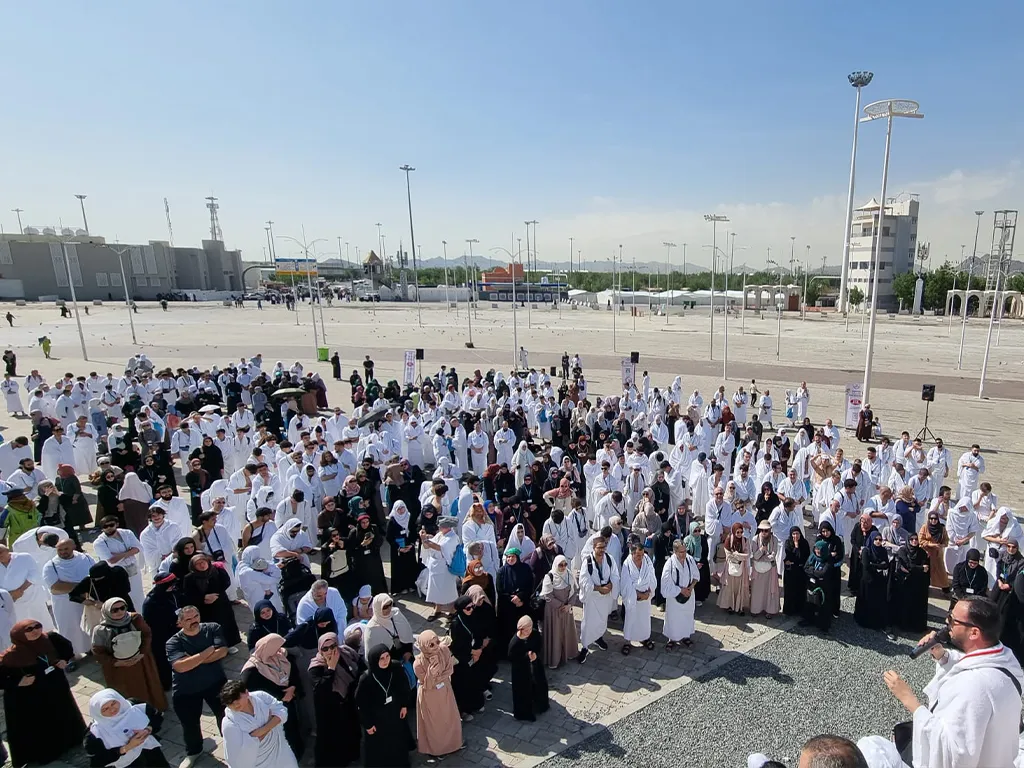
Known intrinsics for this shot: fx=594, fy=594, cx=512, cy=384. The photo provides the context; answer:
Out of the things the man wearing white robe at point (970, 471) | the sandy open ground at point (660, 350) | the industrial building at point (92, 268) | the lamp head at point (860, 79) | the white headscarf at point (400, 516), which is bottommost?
the sandy open ground at point (660, 350)

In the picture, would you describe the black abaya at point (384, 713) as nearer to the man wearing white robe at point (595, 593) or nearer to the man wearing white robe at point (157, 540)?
the man wearing white robe at point (595, 593)

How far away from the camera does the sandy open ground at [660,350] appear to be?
19828 mm

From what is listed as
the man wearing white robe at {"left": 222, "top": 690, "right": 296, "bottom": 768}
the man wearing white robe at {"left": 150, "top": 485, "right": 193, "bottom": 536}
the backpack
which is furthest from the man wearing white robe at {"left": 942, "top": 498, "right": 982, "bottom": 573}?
the man wearing white robe at {"left": 150, "top": 485, "right": 193, "bottom": 536}

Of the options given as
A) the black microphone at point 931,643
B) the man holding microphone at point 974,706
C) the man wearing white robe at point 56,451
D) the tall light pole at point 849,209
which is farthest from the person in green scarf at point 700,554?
the tall light pole at point 849,209

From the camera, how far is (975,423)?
59.0 feet

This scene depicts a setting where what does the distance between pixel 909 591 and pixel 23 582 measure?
10176 millimetres

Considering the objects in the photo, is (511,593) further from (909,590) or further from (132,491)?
(132,491)

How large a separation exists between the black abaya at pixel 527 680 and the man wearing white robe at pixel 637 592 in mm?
1496

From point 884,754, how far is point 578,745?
309 centimetres

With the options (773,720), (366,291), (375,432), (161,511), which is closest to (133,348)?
(375,432)

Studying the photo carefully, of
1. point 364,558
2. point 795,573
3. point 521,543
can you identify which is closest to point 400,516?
point 364,558

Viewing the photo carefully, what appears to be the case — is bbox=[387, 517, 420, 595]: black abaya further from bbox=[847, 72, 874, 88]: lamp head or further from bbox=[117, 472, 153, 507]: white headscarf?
bbox=[847, 72, 874, 88]: lamp head

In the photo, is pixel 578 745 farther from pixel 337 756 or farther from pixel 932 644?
pixel 932 644

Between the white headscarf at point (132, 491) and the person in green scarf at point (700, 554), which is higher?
the white headscarf at point (132, 491)
